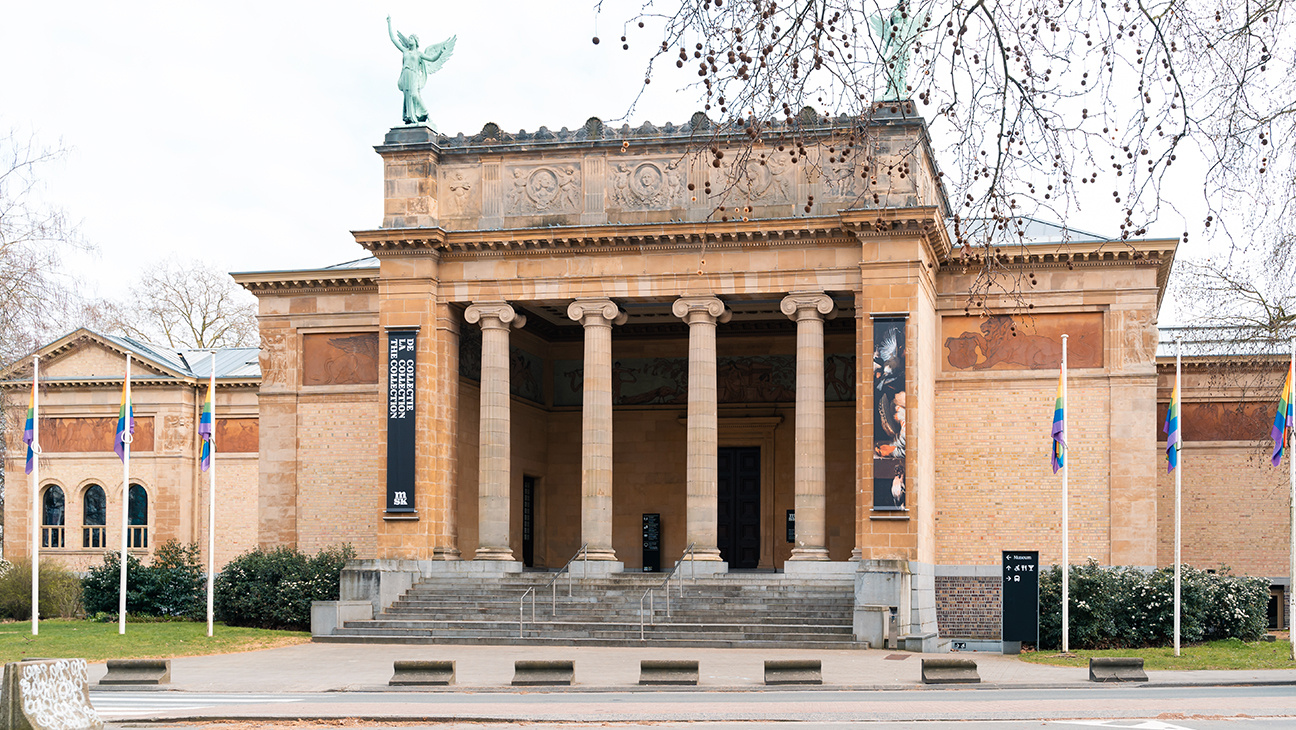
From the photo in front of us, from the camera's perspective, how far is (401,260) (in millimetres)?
35000

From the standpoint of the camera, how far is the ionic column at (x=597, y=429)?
33.9 metres

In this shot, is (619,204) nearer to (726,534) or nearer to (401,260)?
(401,260)

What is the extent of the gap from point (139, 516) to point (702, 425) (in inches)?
1058

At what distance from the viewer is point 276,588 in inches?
1356

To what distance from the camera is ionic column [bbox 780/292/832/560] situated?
32.7 metres

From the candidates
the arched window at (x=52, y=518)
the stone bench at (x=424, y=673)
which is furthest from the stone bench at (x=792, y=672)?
the arched window at (x=52, y=518)

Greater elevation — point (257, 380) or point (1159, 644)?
point (257, 380)

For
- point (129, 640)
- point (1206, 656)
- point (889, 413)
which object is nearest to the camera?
point (1206, 656)

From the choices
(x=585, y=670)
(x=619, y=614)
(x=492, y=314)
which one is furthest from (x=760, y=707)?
(x=492, y=314)

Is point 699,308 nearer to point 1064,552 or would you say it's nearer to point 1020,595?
point 1020,595

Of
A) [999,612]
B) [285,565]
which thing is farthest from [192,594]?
[999,612]

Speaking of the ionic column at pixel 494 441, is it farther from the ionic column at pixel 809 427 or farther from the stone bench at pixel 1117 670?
the stone bench at pixel 1117 670

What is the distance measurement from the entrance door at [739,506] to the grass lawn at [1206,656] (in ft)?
42.3

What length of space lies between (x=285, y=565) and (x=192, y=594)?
2.89 metres
